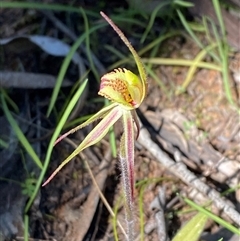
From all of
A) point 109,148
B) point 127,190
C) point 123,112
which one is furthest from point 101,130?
point 109,148

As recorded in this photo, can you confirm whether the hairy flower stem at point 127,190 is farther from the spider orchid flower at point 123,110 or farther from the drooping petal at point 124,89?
the drooping petal at point 124,89

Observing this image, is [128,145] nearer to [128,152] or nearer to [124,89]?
[128,152]

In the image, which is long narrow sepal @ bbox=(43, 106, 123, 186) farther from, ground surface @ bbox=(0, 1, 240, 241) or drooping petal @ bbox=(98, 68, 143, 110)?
ground surface @ bbox=(0, 1, 240, 241)

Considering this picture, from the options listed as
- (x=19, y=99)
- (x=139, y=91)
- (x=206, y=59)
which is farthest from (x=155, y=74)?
(x=139, y=91)

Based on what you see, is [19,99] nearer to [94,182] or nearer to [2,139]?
[2,139]

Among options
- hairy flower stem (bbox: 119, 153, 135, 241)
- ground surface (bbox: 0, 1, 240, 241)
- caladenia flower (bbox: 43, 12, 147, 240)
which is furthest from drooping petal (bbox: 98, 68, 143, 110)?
ground surface (bbox: 0, 1, 240, 241)

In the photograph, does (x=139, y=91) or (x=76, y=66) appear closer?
(x=139, y=91)
